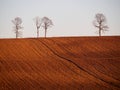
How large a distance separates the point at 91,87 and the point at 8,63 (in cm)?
1064

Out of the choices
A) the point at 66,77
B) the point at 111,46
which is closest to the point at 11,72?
the point at 66,77

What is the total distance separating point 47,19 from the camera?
63438 mm

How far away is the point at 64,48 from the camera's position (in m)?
35.0

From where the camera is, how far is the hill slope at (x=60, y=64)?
23.1 meters

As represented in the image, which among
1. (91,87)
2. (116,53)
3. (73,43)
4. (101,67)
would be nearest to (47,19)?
(73,43)

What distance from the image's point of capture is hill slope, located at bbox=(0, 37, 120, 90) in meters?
23.1

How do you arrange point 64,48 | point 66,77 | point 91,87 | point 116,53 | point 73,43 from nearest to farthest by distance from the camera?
point 91,87
point 66,77
point 116,53
point 64,48
point 73,43

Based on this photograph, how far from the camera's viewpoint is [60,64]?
28.5 metres

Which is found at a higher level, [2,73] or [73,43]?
[73,43]

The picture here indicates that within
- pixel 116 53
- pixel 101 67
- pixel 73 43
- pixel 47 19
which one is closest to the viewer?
pixel 101 67

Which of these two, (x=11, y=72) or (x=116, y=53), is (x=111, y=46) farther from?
(x=11, y=72)

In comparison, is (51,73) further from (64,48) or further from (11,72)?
(64,48)

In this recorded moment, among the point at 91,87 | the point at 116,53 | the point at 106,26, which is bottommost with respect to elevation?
the point at 91,87

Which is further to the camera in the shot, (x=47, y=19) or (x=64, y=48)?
(x=47, y=19)
